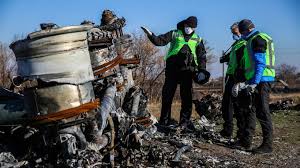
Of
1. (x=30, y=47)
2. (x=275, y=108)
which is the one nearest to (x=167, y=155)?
(x=30, y=47)

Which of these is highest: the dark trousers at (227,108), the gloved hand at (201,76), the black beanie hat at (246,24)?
the black beanie hat at (246,24)

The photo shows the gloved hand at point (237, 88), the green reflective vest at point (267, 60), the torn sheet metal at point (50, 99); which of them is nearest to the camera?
the torn sheet metal at point (50, 99)

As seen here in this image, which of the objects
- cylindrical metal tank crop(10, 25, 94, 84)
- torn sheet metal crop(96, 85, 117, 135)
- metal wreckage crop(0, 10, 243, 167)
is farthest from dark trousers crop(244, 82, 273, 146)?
cylindrical metal tank crop(10, 25, 94, 84)

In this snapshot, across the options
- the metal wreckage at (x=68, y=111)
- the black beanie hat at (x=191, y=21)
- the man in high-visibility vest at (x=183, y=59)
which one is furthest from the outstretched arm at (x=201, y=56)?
the metal wreckage at (x=68, y=111)

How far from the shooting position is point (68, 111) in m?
4.90

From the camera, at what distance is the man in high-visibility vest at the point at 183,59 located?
832cm

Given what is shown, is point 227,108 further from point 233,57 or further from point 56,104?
point 56,104

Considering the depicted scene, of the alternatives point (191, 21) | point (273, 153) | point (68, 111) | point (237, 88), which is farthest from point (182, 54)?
point (68, 111)

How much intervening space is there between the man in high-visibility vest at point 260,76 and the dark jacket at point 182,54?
111 cm

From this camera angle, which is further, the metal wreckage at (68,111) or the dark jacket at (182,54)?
the dark jacket at (182,54)

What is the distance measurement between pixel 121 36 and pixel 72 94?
214 centimetres

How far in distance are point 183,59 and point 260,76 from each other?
1.57m

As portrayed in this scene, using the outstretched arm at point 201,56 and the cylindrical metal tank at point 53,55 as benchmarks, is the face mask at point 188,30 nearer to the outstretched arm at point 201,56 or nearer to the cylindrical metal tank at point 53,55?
the outstretched arm at point 201,56

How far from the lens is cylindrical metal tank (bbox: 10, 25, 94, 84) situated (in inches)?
196
